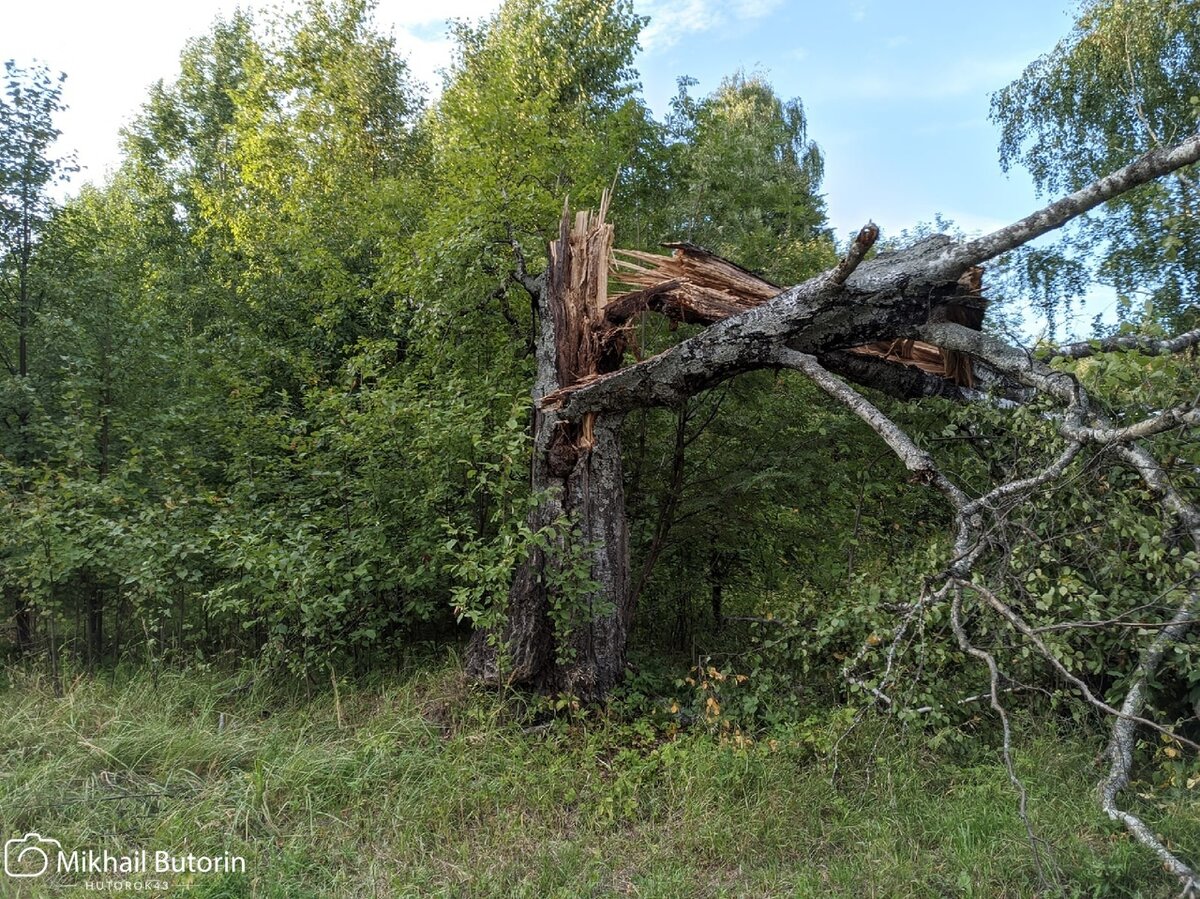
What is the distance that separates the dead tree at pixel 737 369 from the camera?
3461 mm

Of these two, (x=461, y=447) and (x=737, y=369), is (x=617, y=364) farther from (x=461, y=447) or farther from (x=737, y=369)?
(x=461, y=447)

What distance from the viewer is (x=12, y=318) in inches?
265

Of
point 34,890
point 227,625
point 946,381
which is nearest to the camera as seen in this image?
point 34,890

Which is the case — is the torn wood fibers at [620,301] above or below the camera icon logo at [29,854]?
above

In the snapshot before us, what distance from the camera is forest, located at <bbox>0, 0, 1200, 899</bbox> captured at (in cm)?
333

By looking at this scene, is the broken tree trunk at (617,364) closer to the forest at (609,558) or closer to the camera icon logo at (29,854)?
the forest at (609,558)

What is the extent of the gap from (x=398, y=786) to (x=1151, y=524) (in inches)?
147

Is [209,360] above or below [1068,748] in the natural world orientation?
above

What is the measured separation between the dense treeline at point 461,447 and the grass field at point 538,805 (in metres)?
0.62

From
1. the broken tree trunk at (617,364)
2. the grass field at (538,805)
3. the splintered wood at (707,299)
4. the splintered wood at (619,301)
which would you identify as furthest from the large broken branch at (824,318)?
the grass field at (538,805)

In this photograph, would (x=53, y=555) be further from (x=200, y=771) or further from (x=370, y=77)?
(x=370, y=77)

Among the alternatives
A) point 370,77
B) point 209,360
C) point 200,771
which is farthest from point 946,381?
point 370,77

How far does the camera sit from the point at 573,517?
468 centimetres

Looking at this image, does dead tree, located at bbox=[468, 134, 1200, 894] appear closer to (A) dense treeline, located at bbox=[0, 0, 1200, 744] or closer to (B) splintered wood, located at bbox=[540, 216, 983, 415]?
(B) splintered wood, located at bbox=[540, 216, 983, 415]
